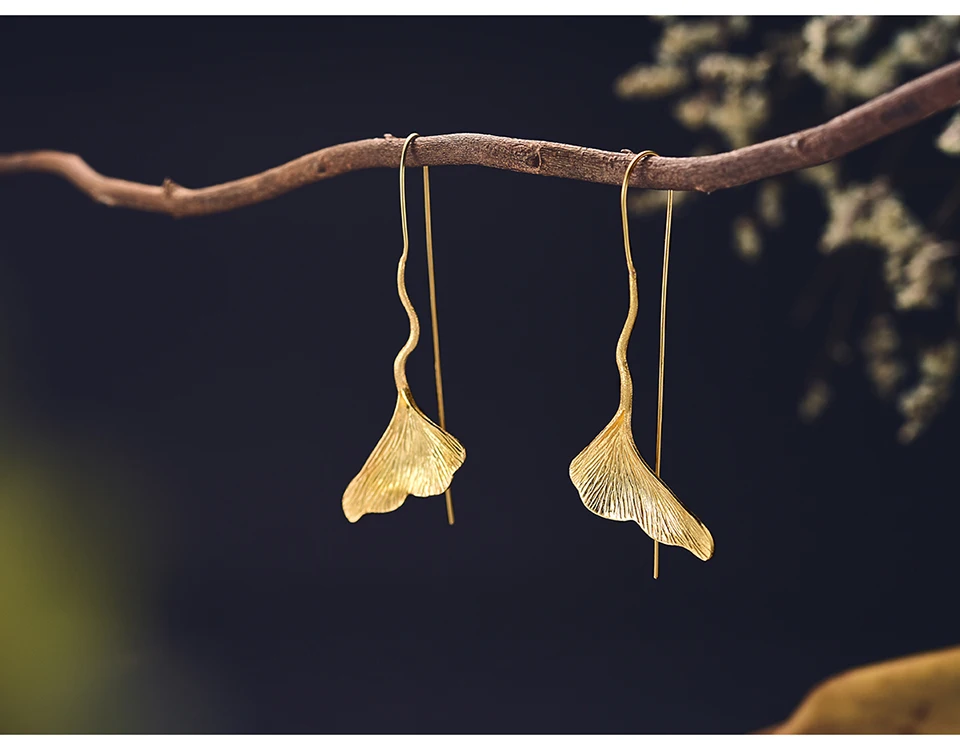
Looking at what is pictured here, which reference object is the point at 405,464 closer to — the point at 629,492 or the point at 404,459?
the point at 404,459

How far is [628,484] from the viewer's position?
99cm

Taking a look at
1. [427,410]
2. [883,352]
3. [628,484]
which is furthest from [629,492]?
[883,352]

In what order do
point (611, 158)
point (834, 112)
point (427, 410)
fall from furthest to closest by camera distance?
1. point (427, 410)
2. point (834, 112)
3. point (611, 158)

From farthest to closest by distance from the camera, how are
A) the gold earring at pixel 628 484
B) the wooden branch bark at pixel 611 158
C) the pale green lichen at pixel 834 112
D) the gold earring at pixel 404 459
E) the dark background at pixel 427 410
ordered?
the dark background at pixel 427 410 < the pale green lichen at pixel 834 112 < the gold earring at pixel 404 459 < the gold earring at pixel 628 484 < the wooden branch bark at pixel 611 158

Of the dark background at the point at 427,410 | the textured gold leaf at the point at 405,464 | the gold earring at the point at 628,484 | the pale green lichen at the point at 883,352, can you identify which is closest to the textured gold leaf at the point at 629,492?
the gold earring at the point at 628,484

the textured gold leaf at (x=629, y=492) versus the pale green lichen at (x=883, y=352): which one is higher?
the pale green lichen at (x=883, y=352)

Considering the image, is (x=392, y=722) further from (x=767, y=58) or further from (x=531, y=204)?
(x=767, y=58)

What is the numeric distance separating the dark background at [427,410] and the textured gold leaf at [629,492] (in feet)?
3.78

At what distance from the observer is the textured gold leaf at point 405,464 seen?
108 cm

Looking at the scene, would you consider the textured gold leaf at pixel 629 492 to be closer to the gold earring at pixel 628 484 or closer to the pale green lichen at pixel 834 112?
the gold earring at pixel 628 484

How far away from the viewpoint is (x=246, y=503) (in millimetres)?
2238

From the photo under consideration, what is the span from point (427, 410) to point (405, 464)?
1.11 metres

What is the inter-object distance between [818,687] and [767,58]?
4.57 ft

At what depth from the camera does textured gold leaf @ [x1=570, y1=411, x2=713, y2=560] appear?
0.96m
